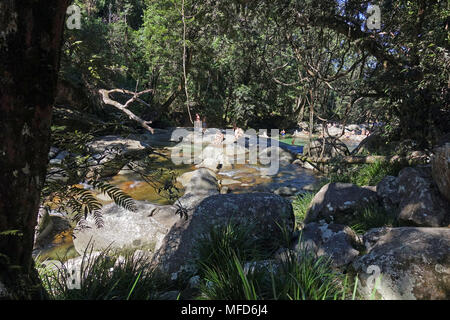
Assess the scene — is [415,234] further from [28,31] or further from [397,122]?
[397,122]

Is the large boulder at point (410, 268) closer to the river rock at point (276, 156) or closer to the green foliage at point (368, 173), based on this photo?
the green foliage at point (368, 173)

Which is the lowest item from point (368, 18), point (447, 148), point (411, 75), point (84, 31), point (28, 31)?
point (447, 148)

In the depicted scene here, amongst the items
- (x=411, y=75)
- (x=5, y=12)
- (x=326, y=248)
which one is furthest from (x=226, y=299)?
(x=411, y=75)

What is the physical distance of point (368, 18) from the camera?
21.6 feet

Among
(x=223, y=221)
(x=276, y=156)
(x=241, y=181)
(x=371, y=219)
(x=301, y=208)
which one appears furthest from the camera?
(x=276, y=156)

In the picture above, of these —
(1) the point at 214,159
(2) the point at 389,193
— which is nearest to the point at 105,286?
(2) the point at 389,193

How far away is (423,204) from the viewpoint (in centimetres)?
402

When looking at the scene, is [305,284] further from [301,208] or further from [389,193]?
[301,208]

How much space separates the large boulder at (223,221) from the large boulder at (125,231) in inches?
61.6

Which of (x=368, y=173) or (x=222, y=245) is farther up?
(x=368, y=173)

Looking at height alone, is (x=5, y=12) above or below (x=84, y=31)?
below

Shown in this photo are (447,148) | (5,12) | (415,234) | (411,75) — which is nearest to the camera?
(5,12)

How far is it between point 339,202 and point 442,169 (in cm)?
170
